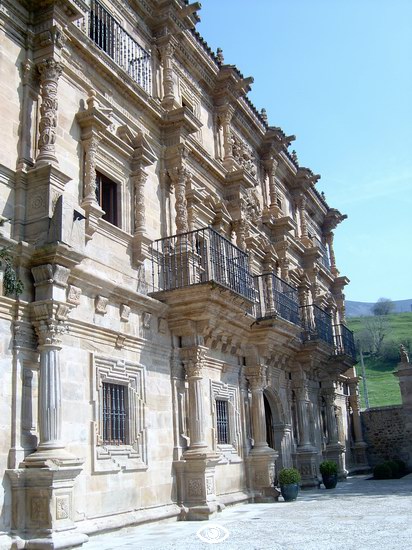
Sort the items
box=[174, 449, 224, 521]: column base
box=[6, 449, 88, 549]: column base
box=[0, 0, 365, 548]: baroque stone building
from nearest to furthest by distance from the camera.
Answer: box=[6, 449, 88, 549]: column base
box=[0, 0, 365, 548]: baroque stone building
box=[174, 449, 224, 521]: column base

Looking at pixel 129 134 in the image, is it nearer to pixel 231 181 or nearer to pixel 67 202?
pixel 67 202

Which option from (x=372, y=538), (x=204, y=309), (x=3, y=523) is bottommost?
(x=372, y=538)

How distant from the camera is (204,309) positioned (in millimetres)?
12344

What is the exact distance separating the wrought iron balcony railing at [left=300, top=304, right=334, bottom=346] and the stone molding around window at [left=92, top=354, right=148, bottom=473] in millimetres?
9405

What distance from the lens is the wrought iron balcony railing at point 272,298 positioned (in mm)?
16859

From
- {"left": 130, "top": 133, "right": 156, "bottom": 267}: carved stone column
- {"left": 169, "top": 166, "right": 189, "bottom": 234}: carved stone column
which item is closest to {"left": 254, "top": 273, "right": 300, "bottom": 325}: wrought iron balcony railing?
{"left": 169, "top": 166, "right": 189, "bottom": 234}: carved stone column

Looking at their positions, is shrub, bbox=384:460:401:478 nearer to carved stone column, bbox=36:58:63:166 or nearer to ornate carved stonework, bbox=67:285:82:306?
ornate carved stonework, bbox=67:285:82:306

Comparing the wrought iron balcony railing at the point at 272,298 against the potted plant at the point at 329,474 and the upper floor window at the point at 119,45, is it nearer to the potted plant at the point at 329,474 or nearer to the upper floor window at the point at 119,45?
the potted plant at the point at 329,474

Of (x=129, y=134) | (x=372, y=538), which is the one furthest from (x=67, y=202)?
(x=372, y=538)

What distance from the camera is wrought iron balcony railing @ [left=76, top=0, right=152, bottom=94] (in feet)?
40.6

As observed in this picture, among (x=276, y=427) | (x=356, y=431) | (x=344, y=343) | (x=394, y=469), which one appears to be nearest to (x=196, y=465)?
(x=276, y=427)

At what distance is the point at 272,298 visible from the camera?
667 inches

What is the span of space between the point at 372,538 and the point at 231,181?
10.1m

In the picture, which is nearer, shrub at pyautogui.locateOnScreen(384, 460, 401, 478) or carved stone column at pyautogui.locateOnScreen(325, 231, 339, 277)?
shrub at pyautogui.locateOnScreen(384, 460, 401, 478)
